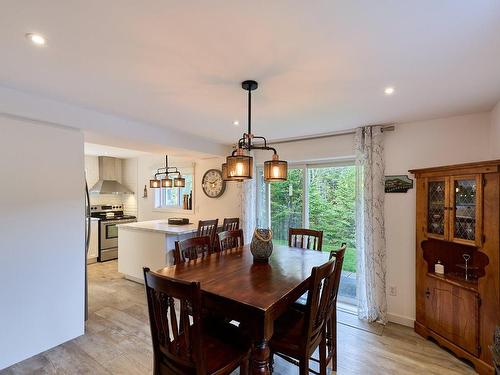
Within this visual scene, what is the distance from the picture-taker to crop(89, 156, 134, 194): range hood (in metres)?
6.04

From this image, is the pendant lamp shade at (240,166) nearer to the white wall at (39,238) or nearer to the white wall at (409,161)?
the white wall at (39,238)

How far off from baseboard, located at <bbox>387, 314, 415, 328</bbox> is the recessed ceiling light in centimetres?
409

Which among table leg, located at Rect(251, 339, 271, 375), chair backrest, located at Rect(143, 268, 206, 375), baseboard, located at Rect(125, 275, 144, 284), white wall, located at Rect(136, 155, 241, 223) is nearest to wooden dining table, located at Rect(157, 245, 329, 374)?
table leg, located at Rect(251, 339, 271, 375)

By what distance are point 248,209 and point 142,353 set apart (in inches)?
95.2

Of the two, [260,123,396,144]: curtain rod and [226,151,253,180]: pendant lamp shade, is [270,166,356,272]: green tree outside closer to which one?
[260,123,396,144]: curtain rod

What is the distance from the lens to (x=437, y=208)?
8.91ft

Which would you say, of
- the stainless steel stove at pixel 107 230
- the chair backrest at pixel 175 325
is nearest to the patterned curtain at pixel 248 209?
the chair backrest at pixel 175 325

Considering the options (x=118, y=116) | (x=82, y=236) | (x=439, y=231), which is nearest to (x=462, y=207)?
(x=439, y=231)

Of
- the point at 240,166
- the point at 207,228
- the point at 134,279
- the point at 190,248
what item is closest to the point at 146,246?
the point at 134,279

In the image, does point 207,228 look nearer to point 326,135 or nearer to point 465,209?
point 326,135

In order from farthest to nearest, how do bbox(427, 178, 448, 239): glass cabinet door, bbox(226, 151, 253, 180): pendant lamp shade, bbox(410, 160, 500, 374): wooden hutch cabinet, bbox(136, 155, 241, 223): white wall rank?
bbox(136, 155, 241, 223): white wall, bbox(427, 178, 448, 239): glass cabinet door, bbox(410, 160, 500, 374): wooden hutch cabinet, bbox(226, 151, 253, 180): pendant lamp shade

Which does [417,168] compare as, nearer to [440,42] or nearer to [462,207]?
[462,207]

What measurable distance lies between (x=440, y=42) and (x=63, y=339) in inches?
155

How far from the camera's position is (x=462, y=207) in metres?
2.47
